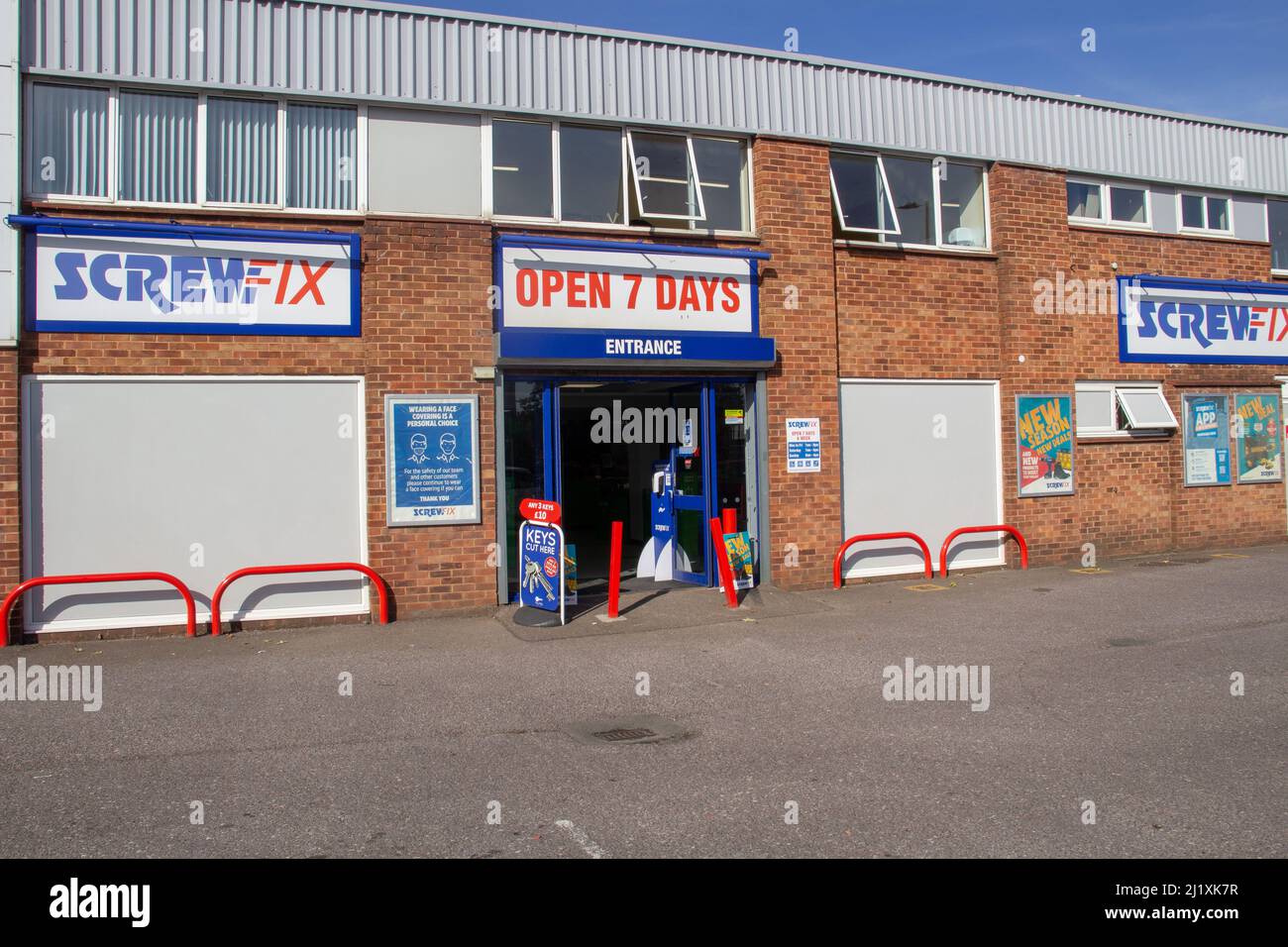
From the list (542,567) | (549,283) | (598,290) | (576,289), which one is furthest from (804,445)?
(542,567)

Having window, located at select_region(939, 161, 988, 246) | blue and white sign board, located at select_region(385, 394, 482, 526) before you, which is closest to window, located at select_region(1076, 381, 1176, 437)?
window, located at select_region(939, 161, 988, 246)

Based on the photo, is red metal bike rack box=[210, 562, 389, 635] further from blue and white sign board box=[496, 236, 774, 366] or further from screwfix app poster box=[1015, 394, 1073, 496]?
screwfix app poster box=[1015, 394, 1073, 496]

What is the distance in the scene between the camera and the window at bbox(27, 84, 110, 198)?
33.1 ft

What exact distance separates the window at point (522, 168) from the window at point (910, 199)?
12.2 feet

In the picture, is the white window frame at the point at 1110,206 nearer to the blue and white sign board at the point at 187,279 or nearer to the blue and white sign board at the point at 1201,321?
the blue and white sign board at the point at 1201,321

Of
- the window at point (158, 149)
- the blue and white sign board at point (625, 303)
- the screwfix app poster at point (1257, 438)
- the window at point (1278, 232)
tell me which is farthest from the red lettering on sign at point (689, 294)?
the window at point (1278, 232)

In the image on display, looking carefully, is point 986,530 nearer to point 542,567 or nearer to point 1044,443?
point 1044,443

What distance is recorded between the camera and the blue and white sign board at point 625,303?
37.0 ft

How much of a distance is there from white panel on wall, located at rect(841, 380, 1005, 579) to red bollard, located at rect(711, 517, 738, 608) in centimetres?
211

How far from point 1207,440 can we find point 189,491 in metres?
13.9

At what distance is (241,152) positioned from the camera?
10.7 m
